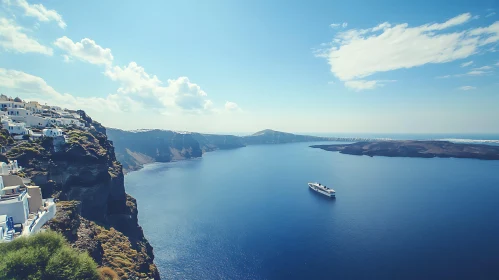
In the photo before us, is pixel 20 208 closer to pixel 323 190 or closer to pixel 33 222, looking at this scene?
pixel 33 222

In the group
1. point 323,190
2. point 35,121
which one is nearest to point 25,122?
point 35,121

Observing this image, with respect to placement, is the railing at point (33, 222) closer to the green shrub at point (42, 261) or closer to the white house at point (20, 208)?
the white house at point (20, 208)

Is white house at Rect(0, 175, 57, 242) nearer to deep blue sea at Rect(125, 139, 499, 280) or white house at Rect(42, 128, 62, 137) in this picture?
white house at Rect(42, 128, 62, 137)

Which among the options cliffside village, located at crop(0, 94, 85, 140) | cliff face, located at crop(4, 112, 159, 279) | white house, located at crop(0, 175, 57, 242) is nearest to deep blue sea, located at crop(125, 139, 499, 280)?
cliff face, located at crop(4, 112, 159, 279)

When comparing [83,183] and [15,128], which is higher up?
[15,128]

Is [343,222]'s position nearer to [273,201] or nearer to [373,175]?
[273,201]

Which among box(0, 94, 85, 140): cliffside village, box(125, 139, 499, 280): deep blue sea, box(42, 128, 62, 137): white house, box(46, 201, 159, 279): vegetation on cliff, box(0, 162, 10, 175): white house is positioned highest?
box(0, 94, 85, 140): cliffside village
